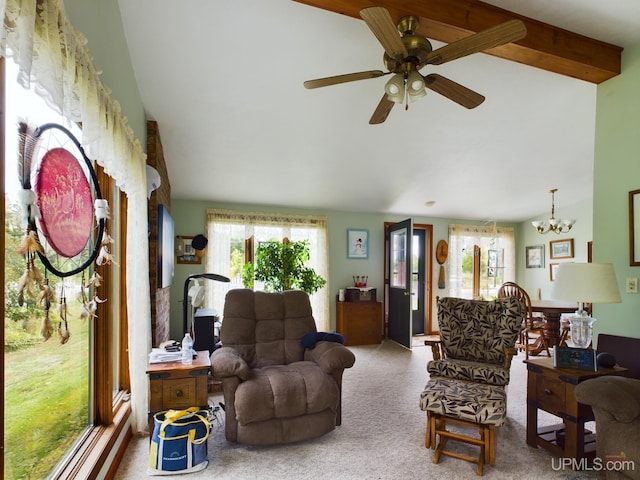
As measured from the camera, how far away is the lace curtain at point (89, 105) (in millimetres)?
958

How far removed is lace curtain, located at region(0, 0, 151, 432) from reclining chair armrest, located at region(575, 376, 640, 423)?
274cm

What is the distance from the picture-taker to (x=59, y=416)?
1733mm

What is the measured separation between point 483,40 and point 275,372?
2408 millimetres

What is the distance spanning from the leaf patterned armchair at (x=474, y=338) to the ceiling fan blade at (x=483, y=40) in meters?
2.11

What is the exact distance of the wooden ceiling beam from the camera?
7.04ft

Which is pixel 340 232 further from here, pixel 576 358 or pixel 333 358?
pixel 576 358

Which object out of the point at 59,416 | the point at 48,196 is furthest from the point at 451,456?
the point at 48,196

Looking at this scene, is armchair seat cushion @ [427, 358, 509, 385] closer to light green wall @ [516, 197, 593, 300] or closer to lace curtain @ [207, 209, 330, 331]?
lace curtain @ [207, 209, 330, 331]

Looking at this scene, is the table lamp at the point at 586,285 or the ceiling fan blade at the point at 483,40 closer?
the ceiling fan blade at the point at 483,40

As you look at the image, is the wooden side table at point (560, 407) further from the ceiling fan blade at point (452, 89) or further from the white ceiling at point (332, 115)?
the white ceiling at point (332, 115)

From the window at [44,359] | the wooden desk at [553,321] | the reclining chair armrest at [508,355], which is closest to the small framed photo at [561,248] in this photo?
the wooden desk at [553,321]

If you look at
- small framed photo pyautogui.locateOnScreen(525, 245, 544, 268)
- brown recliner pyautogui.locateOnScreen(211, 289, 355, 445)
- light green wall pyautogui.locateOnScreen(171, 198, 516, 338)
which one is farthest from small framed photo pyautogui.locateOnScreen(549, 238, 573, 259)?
brown recliner pyautogui.locateOnScreen(211, 289, 355, 445)

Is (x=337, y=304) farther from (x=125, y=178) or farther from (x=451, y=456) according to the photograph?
(x=125, y=178)

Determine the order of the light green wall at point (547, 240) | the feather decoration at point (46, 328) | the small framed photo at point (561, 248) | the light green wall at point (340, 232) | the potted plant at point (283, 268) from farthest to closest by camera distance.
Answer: the small framed photo at point (561, 248) → the light green wall at point (547, 240) → the light green wall at point (340, 232) → the potted plant at point (283, 268) → the feather decoration at point (46, 328)
